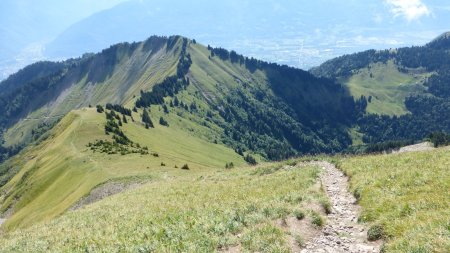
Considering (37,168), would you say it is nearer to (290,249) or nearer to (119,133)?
(119,133)

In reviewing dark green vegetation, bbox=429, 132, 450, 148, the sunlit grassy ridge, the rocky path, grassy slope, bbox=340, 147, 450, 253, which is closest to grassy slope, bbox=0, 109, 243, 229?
the sunlit grassy ridge

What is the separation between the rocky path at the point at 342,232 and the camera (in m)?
15.8

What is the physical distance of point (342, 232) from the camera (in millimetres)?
17734

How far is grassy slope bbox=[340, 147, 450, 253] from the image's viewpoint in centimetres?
1377

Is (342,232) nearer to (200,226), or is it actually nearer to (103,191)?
(200,226)

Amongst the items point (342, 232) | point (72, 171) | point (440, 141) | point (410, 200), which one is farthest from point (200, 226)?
point (440, 141)

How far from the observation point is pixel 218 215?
20547mm

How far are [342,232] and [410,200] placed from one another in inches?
142

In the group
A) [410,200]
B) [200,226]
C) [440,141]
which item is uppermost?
[410,200]

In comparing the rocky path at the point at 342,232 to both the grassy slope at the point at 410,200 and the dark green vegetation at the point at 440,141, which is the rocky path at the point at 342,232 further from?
the dark green vegetation at the point at 440,141

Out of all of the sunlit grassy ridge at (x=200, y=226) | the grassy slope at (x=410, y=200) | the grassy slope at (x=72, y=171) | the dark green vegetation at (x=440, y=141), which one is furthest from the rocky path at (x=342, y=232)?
the grassy slope at (x=72, y=171)

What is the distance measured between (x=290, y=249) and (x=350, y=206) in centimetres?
797

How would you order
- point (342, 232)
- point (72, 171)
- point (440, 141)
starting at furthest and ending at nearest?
point (440, 141)
point (72, 171)
point (342, 232)

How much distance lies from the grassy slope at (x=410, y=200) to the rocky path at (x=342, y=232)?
655 millimetres
